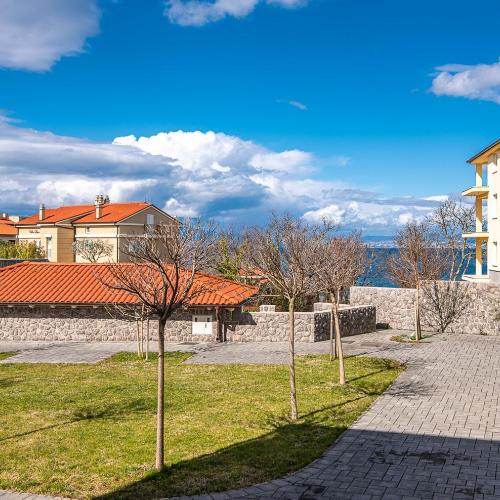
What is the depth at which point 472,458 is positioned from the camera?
34.5 ft

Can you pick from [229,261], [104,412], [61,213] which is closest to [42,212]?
[61,213]

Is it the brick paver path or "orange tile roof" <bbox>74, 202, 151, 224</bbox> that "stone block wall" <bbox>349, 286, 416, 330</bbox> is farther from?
"orange tile roof" <bbox>74, 202, 151, 224</bbox>

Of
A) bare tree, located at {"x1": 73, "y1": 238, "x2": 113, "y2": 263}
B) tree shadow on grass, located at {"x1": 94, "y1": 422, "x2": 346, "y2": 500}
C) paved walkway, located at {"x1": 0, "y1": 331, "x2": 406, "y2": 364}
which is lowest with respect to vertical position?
tree shadow on grass, located at {"x1": 94, "y1": 422, "x2": 346, "y2": 500}

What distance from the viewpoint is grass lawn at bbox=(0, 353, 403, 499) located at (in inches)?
390

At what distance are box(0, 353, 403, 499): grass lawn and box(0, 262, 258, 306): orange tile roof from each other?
19.4ft

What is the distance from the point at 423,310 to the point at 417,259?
331cm

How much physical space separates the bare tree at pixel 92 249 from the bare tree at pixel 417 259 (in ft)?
93.2

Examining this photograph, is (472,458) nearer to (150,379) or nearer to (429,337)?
(150,379)

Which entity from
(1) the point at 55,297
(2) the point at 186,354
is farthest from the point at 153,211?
(2) the point at 186,354

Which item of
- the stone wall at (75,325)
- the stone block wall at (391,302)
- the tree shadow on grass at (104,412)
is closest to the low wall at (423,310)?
the stone block wall at (391,302)

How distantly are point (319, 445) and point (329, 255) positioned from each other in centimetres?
810

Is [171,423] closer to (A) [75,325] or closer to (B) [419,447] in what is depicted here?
(B) [419,447]

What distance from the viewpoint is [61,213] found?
69688 mm

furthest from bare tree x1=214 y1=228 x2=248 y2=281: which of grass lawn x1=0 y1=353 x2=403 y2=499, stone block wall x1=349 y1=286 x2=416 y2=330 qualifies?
grass lawn x1=0 y1=353 x2=403 y2=499
